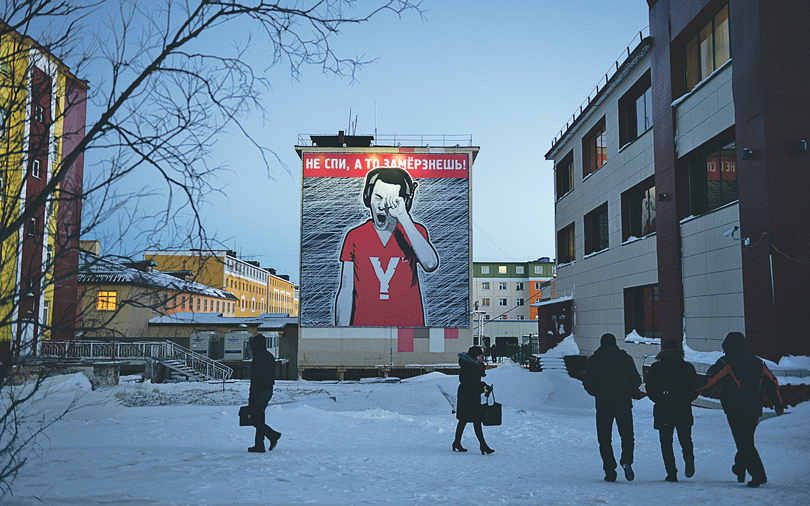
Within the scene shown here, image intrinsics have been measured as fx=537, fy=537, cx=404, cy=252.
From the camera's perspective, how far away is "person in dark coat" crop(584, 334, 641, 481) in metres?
6.66

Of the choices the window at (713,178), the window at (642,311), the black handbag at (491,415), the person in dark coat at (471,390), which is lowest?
the black handbag at (491,415)

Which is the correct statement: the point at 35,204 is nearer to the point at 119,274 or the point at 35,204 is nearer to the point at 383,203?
the point at 119,274

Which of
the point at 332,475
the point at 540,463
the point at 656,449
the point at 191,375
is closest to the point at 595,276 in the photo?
the point at 656,449

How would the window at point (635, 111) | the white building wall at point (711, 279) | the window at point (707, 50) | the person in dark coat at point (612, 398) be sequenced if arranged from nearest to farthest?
1. the person in dark coat at point (612, 398)
2. the white building wall at point (711, 279)
3. the window at point (707, 50)
4. the window at point (635, 111)

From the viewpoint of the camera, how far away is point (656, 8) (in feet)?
58.1

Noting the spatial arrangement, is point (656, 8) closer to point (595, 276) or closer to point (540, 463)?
point (595, 276)

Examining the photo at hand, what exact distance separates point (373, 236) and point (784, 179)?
86.8ft

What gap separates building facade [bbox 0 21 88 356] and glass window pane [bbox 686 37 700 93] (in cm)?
1612

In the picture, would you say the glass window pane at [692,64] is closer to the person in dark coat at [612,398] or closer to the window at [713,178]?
the window at [713,178]

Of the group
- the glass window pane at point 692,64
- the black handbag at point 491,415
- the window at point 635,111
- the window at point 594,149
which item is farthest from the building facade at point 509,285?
the black handbag at point 491,415

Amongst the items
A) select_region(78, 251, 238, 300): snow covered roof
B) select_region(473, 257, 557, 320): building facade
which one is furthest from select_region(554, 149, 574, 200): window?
select_region(473, 257, 557, 320): building facade

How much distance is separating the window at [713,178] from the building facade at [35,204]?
14.1 meters

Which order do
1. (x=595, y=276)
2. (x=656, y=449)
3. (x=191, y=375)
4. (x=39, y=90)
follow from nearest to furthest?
(x=39, y=90), (x=656, y=449), (x=595, y=276), (x=191, y=375)

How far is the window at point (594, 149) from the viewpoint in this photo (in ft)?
76.5
